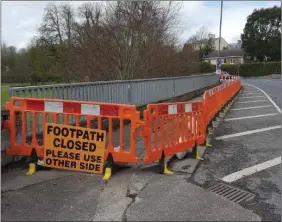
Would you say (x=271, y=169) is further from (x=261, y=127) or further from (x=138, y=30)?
(x=138, y=30)

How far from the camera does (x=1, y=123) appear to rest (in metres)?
5.32

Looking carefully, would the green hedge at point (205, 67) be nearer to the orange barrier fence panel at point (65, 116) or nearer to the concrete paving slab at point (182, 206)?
the orange barrier fence panel at point (65, 116)

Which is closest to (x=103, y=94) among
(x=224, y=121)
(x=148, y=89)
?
(x=148, y=89)

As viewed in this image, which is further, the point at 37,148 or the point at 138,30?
the point at 138,30

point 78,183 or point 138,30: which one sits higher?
point 138,30

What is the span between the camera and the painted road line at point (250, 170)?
16.5ft

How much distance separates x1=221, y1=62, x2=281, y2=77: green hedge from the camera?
64625 mm

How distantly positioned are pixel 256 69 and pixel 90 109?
6693 centimetres

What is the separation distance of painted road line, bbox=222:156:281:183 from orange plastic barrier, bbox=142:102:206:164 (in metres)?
0.99

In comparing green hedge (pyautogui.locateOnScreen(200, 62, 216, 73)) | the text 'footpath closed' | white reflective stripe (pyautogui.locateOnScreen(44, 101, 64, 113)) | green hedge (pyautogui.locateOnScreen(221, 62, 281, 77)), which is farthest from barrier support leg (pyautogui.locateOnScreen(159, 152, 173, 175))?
green hedge (pyautogui.locateOnScreen(221, 62, 281, 77))

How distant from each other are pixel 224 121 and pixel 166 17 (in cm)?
853

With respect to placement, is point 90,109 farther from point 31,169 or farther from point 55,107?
point 31,169

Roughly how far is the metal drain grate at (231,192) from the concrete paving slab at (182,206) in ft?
0.50

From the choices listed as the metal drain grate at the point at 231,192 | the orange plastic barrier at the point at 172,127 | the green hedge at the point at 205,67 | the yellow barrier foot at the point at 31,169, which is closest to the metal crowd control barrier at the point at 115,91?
the yellow barrier foot at the point at 31,169
